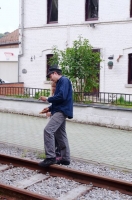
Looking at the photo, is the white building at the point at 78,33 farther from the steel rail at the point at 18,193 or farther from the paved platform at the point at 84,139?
the steel rail at the point at 18,193

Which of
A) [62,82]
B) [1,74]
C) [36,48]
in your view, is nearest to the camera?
[62,82]

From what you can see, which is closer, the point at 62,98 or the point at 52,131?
the point at 62,98

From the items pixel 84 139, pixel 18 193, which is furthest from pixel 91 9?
pixel 18 193

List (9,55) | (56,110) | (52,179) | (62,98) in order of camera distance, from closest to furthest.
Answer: (52,179), (62,98), (56,110), (9,55)

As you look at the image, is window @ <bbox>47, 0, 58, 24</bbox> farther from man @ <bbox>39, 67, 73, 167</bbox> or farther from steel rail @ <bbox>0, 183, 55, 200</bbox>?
steel rail @ <bbox>0, 183, 55, 200</bbox>

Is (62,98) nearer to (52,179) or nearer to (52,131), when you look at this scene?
(52,131)

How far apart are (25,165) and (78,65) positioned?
23.8 ft

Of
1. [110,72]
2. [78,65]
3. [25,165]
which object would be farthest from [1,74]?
[25,165]

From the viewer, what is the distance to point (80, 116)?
14242 mm

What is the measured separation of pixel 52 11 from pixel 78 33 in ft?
8.07

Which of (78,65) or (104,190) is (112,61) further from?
(104,190)

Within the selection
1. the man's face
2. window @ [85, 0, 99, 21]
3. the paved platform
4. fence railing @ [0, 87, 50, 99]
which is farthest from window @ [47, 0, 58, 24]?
the man's face

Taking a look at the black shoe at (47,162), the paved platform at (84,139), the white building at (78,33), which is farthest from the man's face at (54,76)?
the white building at (78,33)

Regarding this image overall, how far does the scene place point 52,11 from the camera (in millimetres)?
22094
